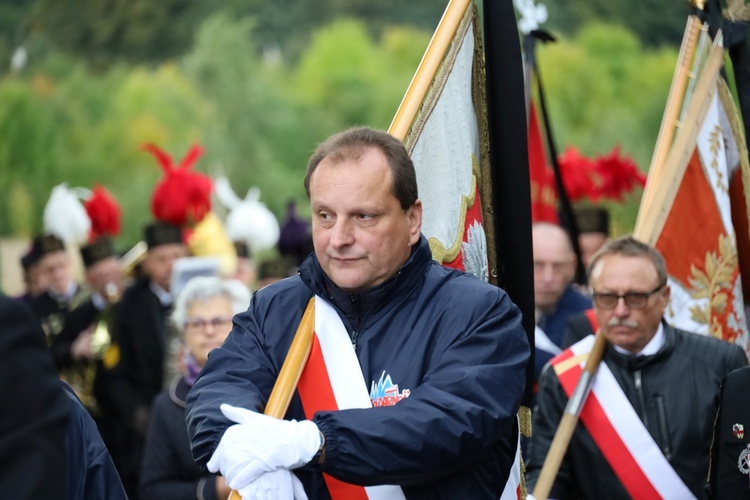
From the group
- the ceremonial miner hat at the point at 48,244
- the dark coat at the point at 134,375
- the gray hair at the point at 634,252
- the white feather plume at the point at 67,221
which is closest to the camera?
the gray hair at the point at 634,252

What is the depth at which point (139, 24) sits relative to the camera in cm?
1819

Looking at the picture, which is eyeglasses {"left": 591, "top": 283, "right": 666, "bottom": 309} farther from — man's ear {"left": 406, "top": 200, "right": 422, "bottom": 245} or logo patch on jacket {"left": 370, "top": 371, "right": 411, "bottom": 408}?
logo patch on jacket {"left": 370, "top": 371, "right": 411, "bottom": 408}

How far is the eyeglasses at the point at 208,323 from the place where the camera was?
625cm

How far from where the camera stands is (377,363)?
3.47 meters

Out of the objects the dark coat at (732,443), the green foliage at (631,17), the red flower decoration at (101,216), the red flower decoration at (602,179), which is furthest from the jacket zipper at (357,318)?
the red flower decoration at (101,216)

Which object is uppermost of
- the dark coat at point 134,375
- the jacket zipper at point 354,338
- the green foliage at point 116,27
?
the green foliage at point 116,27

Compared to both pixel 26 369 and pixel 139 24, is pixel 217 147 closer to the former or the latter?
pixel 139 24

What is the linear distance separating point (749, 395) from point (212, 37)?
1466 cm

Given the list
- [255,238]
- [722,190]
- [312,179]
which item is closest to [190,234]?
[255,238]

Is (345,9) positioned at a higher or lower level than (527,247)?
higher

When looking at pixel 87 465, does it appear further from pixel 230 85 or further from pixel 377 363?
pixel 230 85

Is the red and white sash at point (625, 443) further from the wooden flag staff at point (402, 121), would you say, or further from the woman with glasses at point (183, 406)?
the wooden flag staff at point (402, 121)

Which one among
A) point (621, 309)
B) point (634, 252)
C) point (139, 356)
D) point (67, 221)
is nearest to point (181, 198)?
point (139, 356)

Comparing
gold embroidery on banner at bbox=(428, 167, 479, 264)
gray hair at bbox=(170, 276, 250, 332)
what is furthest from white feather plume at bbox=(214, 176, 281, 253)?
gold embroidery on banner at bbox=(428, 167, 479, 264)
